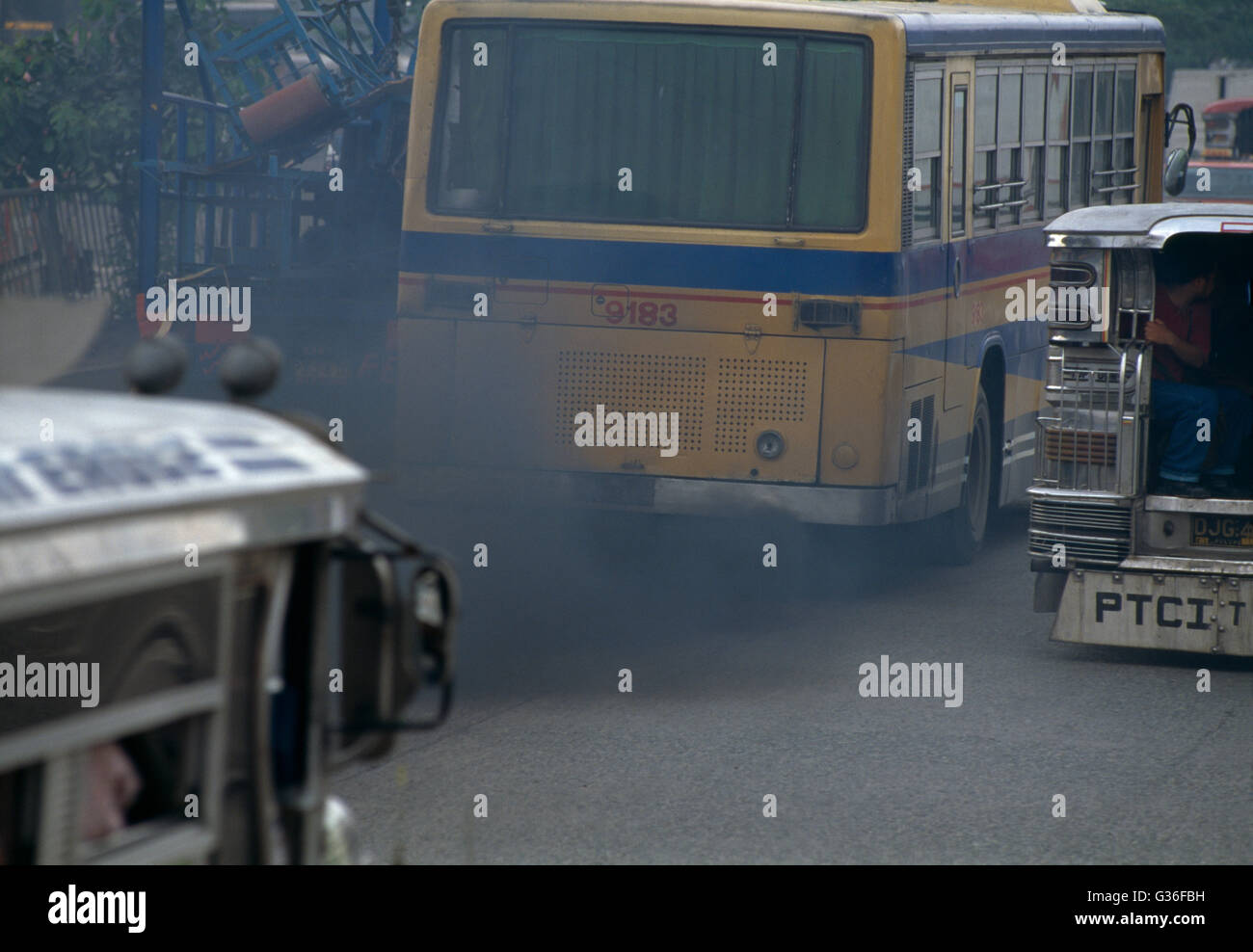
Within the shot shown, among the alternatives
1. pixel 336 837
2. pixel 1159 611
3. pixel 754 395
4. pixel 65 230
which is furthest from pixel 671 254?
pixel 65 230

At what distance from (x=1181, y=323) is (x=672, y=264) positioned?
2.48 metres

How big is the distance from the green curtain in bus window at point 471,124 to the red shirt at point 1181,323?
332 cm

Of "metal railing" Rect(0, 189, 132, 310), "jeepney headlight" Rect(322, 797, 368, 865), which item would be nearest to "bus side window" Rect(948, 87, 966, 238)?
"jeepney headlight" Rect(322, 797, 368, 865)

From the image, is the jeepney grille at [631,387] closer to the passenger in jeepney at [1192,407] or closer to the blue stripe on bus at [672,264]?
the blue stripe on bus at [672,264]

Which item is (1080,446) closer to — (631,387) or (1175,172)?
(631,387)

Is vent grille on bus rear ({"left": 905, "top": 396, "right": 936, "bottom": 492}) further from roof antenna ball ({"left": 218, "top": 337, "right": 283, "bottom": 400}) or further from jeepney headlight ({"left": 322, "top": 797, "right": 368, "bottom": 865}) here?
roof antenna ball ({"left": 218, "top": 337, "right": 283, "bottom": 400})

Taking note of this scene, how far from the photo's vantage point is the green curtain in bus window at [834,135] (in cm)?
1012

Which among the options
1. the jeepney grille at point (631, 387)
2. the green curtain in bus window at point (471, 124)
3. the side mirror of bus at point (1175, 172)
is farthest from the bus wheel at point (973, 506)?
the green curtain in bus window at point (471, 124)

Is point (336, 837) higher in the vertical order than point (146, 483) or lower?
lower

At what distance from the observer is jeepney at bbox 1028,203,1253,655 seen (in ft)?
29.8

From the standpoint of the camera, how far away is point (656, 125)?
33.8 ft

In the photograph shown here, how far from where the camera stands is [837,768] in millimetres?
7395

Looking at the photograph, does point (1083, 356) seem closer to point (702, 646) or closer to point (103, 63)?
point (702, 646)
